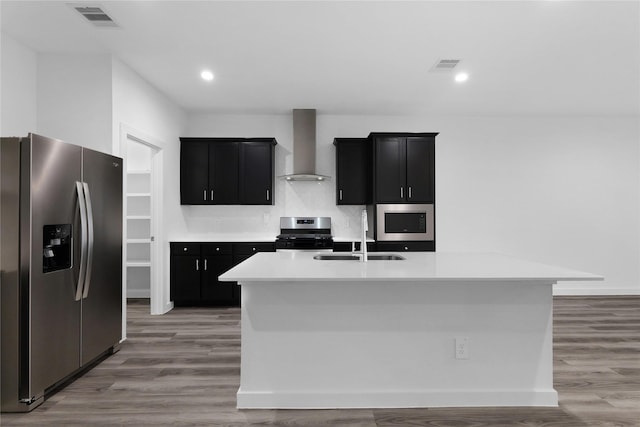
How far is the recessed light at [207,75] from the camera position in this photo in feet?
14.1

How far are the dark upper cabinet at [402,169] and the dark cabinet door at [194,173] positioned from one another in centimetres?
234

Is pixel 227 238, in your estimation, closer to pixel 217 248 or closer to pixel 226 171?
pixel 217 248

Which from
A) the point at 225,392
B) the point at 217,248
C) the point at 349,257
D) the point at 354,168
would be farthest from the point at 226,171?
the point at 225,392

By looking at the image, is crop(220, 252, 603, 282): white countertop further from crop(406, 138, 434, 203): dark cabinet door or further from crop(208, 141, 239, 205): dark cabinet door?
crop(208, 141, 239, 205): dark cabinet door

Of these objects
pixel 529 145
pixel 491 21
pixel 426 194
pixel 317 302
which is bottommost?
pixel 317 302

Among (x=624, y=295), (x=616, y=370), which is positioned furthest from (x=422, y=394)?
(x=624, y=295)

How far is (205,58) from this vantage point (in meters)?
3.92

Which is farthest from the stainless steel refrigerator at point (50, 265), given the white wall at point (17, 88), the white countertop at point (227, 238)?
the white countertop at point (227, 238)

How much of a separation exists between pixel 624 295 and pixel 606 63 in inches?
151

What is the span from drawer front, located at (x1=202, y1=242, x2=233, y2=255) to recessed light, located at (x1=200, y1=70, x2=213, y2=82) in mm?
2083

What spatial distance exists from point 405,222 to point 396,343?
9.86ft

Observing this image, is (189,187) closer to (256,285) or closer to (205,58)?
(205,58)

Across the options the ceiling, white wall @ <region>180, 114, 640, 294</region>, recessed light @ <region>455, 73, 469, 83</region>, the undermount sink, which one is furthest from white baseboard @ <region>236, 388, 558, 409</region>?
white wall @ <region>180, 114, 640, 294</region>

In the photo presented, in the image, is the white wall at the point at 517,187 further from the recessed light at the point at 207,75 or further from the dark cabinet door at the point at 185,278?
the recessed light at the point at 207,75
